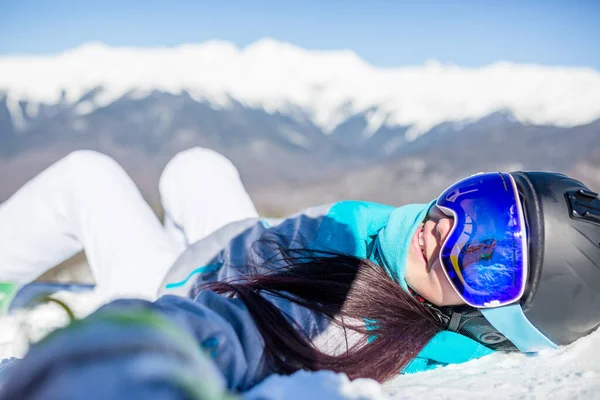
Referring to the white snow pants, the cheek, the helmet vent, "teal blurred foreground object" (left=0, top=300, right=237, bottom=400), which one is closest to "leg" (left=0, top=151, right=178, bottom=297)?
the white snow pants

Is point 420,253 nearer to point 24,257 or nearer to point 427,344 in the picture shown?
point 427,344

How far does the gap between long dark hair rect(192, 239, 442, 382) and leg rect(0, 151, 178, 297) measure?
1.67ft

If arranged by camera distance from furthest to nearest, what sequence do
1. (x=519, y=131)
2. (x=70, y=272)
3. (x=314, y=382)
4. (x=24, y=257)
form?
(x=519, y=131) < (x=70, y=272) < (x=24, y=257) < (x=314, y=382)

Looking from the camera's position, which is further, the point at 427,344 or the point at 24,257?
the point at 24,257

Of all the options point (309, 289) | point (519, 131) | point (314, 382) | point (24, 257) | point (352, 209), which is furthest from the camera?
point (519, 131)

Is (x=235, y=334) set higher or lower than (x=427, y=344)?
higher

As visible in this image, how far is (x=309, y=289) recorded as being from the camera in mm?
765

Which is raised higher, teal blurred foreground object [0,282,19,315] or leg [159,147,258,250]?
leg [159,147,258,250]

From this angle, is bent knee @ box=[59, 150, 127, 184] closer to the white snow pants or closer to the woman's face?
the white snow pants

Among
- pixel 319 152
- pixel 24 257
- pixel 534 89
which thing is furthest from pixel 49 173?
pixel 534 89

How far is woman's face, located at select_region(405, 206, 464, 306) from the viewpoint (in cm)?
84

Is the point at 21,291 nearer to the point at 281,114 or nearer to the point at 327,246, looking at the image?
the point at 327,246

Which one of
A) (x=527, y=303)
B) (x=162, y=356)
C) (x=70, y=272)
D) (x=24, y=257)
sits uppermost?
(x=162, y=356)

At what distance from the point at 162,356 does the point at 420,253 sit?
62cm
